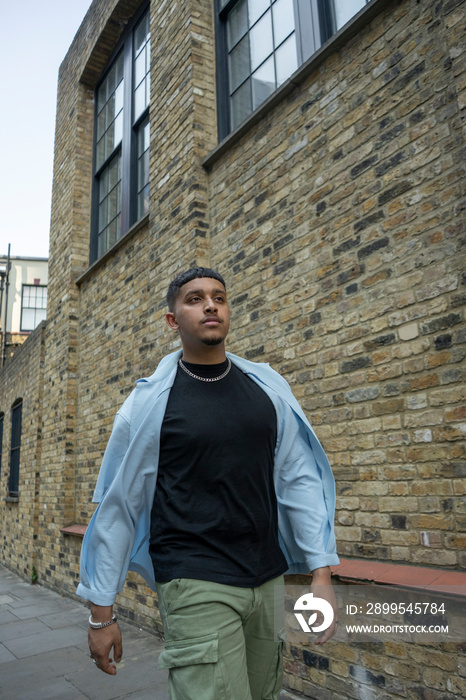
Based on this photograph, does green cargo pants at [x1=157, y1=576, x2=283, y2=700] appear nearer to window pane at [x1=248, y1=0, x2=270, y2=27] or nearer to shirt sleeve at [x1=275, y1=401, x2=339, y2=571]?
shirt sleeve at [x1=275, y1=401, x2=339, y2=571]

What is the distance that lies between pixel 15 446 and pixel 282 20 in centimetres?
900

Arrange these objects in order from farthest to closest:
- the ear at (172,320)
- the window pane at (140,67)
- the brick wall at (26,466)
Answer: the brick wall at (26,466)
the window pane at (140,67)
the ear at (172,320)

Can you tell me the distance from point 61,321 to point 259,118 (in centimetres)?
496

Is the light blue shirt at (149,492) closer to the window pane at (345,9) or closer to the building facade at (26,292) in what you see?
the window pane at (345,9)

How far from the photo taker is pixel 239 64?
5500mm

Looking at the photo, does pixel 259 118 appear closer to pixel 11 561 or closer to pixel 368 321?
pixel 368 321

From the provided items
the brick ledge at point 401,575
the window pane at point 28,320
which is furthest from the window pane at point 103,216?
Result: the window pane at point 28,320

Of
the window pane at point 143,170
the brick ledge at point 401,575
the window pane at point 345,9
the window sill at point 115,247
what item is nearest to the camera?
the brick ledge at point 401,575

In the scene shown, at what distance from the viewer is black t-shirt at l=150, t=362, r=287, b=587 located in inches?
65.9

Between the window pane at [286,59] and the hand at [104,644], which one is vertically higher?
the window pane at [286,59]

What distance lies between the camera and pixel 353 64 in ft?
12.0

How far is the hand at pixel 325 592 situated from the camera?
5.68ft

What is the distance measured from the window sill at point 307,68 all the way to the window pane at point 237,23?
154 cm

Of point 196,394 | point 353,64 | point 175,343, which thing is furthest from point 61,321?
point 196,394
